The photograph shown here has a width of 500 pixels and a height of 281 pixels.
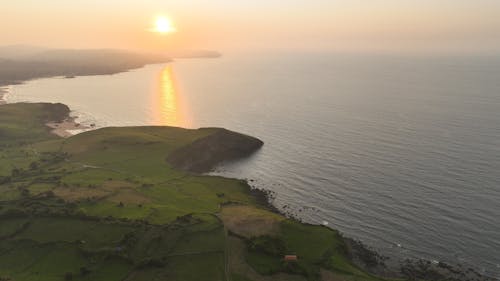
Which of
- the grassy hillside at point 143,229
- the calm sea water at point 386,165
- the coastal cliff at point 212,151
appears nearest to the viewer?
the grassy hillside at point 143,229

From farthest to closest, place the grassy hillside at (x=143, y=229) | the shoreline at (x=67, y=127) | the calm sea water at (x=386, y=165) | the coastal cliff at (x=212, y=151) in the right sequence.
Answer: the shoreline at (x=67, y=127) < the coastal cliff at (x=212, y=151) < the calm sea water at (x=386, y=165) < the grassy hillside at (x=143, y=229)

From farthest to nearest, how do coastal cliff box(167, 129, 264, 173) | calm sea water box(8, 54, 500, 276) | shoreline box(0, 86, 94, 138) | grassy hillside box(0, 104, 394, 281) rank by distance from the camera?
shoreline box(0, 86, 94, 138) < coastal cliff box(167, 129, 264, 173) < calm sea water box(8, 54, 500, 276) < grassy hillside box(0, 104, 394, 281)

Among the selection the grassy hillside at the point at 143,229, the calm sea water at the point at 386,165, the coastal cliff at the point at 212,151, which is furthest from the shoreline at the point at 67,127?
the coastal cliff at the point at 212,151

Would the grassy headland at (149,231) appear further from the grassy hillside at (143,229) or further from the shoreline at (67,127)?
the shoreline at (67,127)

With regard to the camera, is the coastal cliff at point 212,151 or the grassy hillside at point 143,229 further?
the coastal cliff at point 212,151

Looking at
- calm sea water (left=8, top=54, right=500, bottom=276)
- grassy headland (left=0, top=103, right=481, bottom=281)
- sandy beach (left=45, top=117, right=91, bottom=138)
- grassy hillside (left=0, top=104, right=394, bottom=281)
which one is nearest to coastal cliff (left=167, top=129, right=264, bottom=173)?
calm sea water (left=8, top=54, right=500, bottom=276)

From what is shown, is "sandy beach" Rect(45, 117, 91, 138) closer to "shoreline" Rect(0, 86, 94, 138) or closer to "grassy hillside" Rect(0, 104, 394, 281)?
"shoreline" Rect(0, 86, 94, 138)

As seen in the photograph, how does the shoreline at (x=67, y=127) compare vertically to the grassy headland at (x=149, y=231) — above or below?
above

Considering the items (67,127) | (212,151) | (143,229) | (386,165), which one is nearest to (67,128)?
(67,127)

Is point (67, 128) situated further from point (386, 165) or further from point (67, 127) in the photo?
point (386, 165)
